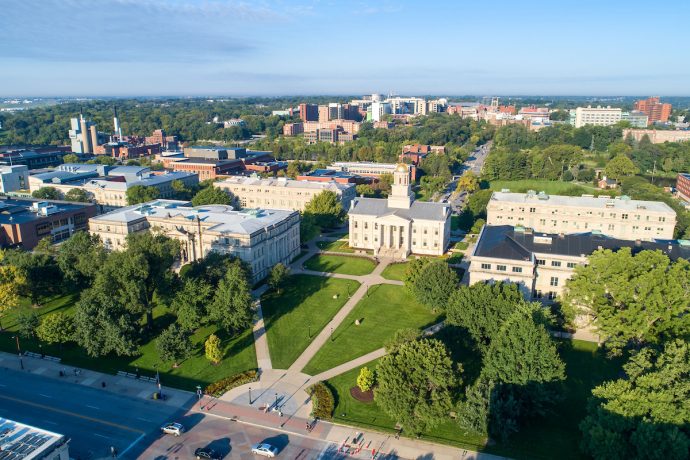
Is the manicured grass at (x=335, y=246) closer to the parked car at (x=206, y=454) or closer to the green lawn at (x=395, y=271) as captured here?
the green lawn at (x=395, y=271)

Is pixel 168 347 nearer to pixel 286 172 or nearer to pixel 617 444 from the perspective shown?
pixel 617 444

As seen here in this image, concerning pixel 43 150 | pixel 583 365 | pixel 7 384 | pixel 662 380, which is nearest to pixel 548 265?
pixel 583 365

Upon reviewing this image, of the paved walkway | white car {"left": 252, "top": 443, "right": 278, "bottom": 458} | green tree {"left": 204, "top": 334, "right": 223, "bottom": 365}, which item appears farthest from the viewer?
green tree {"left": 204, "top": 334, "right": 223, "bottom": 365}

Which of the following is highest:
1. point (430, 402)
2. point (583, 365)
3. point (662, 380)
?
point (662, 380)

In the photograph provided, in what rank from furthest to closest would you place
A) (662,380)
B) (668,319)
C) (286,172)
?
(286,172), (668,319), (662,380)

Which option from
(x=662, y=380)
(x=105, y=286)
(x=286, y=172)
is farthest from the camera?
(x=286, y=172)

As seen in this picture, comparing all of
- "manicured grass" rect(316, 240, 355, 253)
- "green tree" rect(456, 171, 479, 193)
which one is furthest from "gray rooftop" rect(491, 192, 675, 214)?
"green tree" rect(456, 171, 479, 193)

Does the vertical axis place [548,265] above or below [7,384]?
above

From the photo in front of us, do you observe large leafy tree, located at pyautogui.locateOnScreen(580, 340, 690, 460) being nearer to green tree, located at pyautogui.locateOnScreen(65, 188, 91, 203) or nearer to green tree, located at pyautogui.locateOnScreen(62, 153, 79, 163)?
green tree, located at pyautogui.locateOnScreen(65, 188, 91, 203)
